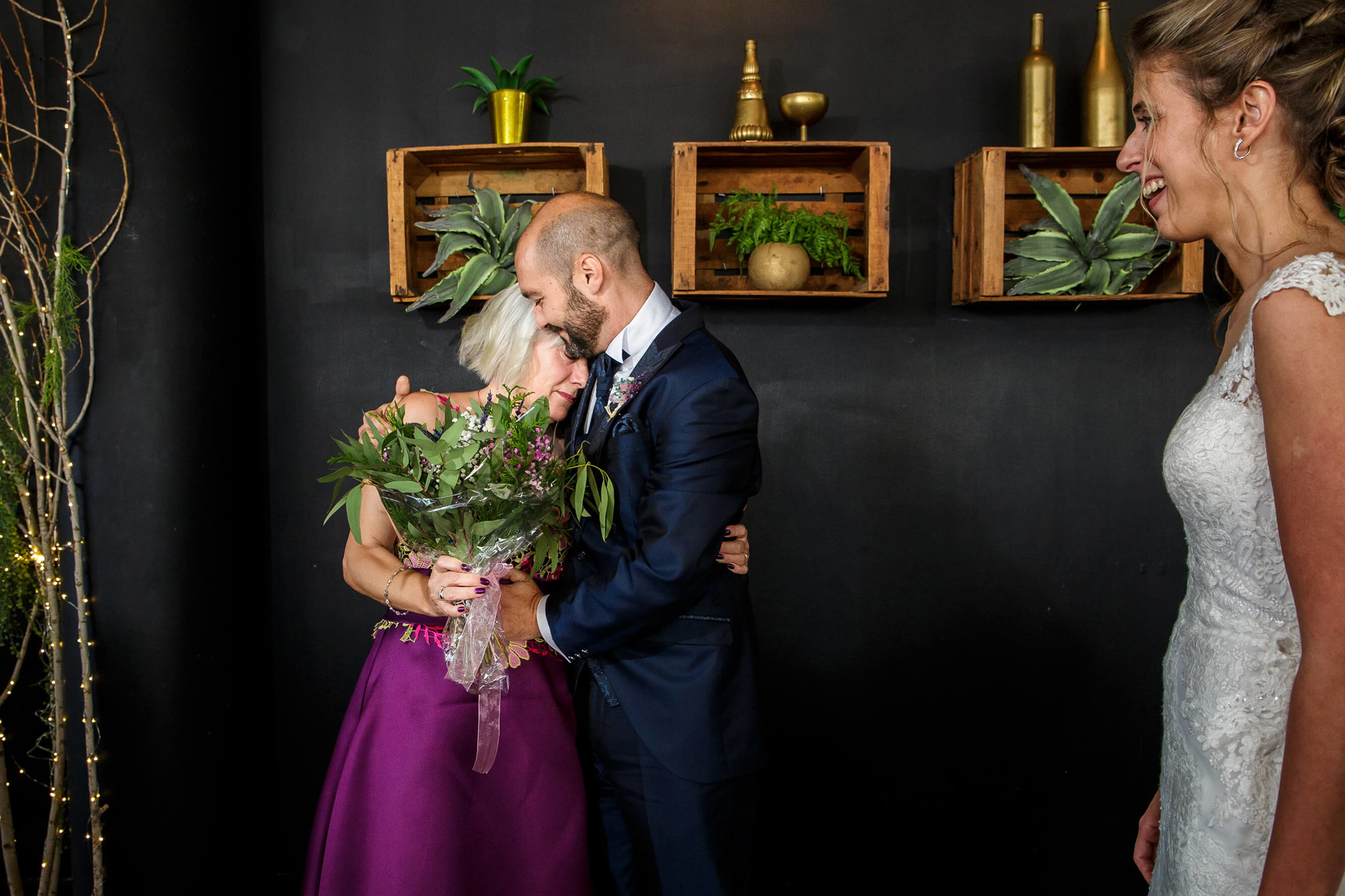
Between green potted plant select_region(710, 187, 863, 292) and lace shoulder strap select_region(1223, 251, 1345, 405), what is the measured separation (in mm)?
1459

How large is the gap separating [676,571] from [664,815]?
0.52 m

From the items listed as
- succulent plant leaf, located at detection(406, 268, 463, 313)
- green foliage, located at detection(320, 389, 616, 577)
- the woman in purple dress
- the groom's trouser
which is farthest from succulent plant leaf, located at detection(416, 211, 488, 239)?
the groom's trouser

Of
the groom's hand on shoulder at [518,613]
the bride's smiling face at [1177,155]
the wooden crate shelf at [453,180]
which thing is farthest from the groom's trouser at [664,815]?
the wooden crate shelf at [453,180]

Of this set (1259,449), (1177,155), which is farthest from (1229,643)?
(1177,155)

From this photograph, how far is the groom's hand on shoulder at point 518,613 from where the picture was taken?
5.35 ft

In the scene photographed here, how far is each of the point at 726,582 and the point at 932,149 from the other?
5.37ft

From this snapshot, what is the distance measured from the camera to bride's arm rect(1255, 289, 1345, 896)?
88cm

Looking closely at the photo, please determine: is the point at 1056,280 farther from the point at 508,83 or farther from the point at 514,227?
the point at 508,83

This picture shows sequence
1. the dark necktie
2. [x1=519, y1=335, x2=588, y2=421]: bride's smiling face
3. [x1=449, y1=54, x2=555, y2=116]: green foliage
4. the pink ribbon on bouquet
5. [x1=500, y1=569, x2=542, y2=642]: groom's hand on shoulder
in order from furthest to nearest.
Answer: [x1=449, y1=54, x2=555, y2=116]: green foliage → [x1=519, y1=335, x2=588, y2=421]: bride's smiling face → the dark necktie → [x1=500, y1=569, x2=542, y2=642]: groom's hand on shoulder → the pink ribbon on bouquet

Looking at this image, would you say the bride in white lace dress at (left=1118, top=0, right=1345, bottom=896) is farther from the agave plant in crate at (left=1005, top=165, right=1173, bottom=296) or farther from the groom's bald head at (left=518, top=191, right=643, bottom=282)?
the agave plant in crate at (left=1005, top=165, right=1173, bottom=296)

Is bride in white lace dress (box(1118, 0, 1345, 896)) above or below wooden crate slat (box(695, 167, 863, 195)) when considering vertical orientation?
below

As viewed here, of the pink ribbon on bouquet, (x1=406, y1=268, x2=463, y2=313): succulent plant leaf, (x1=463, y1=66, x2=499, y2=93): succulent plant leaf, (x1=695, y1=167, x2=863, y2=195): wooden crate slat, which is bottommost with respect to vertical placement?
the pink ribbon on bouquet

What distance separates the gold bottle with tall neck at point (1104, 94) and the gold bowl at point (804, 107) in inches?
29.0

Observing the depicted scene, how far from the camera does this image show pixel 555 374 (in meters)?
1.95
